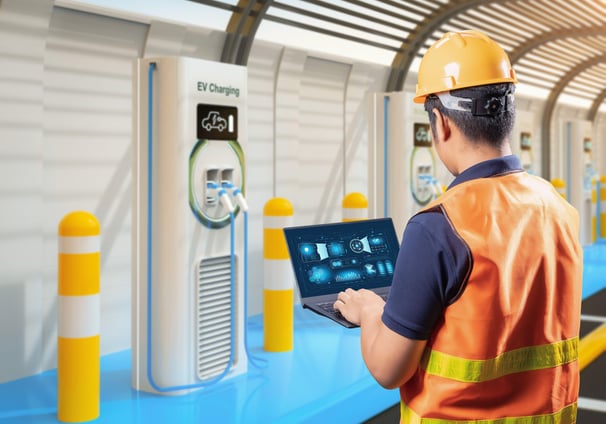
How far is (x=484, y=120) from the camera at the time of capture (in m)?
1.80

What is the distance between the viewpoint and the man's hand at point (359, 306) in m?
1.92

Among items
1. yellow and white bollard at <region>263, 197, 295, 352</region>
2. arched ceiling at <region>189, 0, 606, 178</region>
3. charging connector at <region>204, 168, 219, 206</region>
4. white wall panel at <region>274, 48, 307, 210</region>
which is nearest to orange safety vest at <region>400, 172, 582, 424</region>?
charging connector at <region>204, 168, 219, 206</region>

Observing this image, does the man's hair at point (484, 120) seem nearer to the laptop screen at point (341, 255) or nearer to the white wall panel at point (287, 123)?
the laptop screen at point (341, 255)

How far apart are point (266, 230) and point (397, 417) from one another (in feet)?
5.94

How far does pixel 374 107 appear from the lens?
286 inches

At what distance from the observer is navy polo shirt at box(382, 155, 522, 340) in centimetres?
169

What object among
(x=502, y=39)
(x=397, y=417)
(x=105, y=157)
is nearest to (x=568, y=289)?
(x=397, y=417)

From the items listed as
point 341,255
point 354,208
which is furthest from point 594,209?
point 341,255

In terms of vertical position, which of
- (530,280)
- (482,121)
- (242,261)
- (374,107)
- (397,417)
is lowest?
(397,417)

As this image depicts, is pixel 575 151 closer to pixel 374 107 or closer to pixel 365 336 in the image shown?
pixel 374 107

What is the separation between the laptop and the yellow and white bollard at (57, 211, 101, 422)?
82.8 inches

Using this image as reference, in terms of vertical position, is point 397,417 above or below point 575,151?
below

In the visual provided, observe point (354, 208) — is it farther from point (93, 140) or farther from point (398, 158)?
point (93, 140)

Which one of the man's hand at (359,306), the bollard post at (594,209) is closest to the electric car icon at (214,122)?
the man's hand at (359,306)
